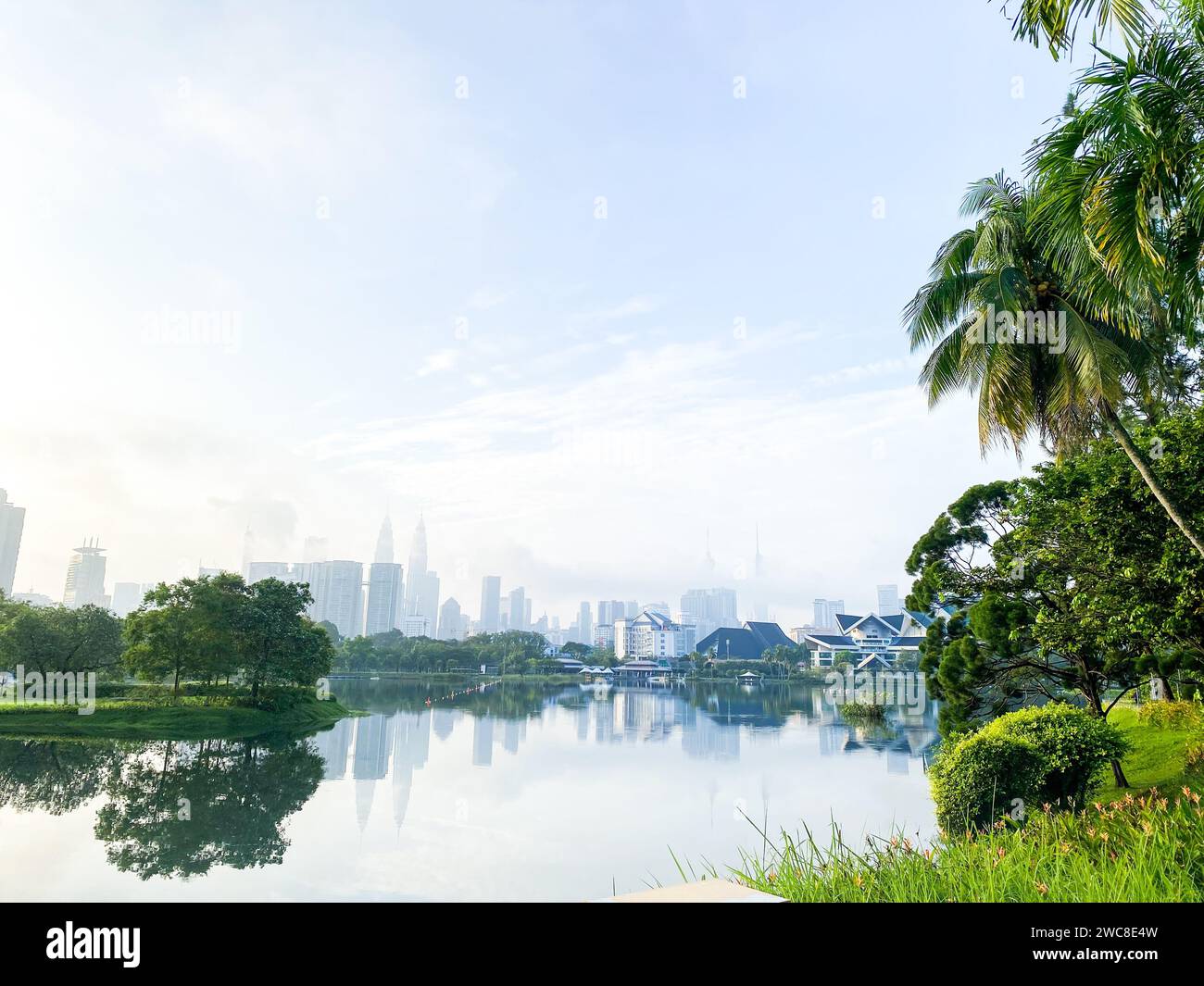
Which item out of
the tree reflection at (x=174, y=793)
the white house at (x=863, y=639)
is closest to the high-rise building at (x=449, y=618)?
the white house at (x=863, y=639)

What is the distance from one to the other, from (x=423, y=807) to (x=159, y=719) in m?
11.1

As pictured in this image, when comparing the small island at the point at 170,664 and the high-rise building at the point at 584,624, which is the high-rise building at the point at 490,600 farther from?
the small island at the point at 170,664

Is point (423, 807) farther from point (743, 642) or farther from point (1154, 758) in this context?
point (743, 642)

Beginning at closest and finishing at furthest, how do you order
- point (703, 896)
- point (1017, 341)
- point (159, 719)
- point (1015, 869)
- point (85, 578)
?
point (703, 896)
point (1015, 869)
point (1017, 341)
point (159, 719)
point (85, 578)

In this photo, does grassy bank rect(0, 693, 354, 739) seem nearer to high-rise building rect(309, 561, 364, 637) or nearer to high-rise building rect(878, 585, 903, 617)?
high-rise building rect(309, 561, 364, 637)

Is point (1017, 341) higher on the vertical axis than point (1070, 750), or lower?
Result: higher

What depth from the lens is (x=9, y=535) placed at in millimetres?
34875

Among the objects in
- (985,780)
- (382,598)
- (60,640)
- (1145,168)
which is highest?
(1145,168)

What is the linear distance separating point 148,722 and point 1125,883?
22.8m

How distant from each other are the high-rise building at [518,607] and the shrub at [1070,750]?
374 feet

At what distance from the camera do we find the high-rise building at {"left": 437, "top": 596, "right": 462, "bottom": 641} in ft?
343

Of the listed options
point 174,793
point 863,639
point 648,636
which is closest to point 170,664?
point 174,793
